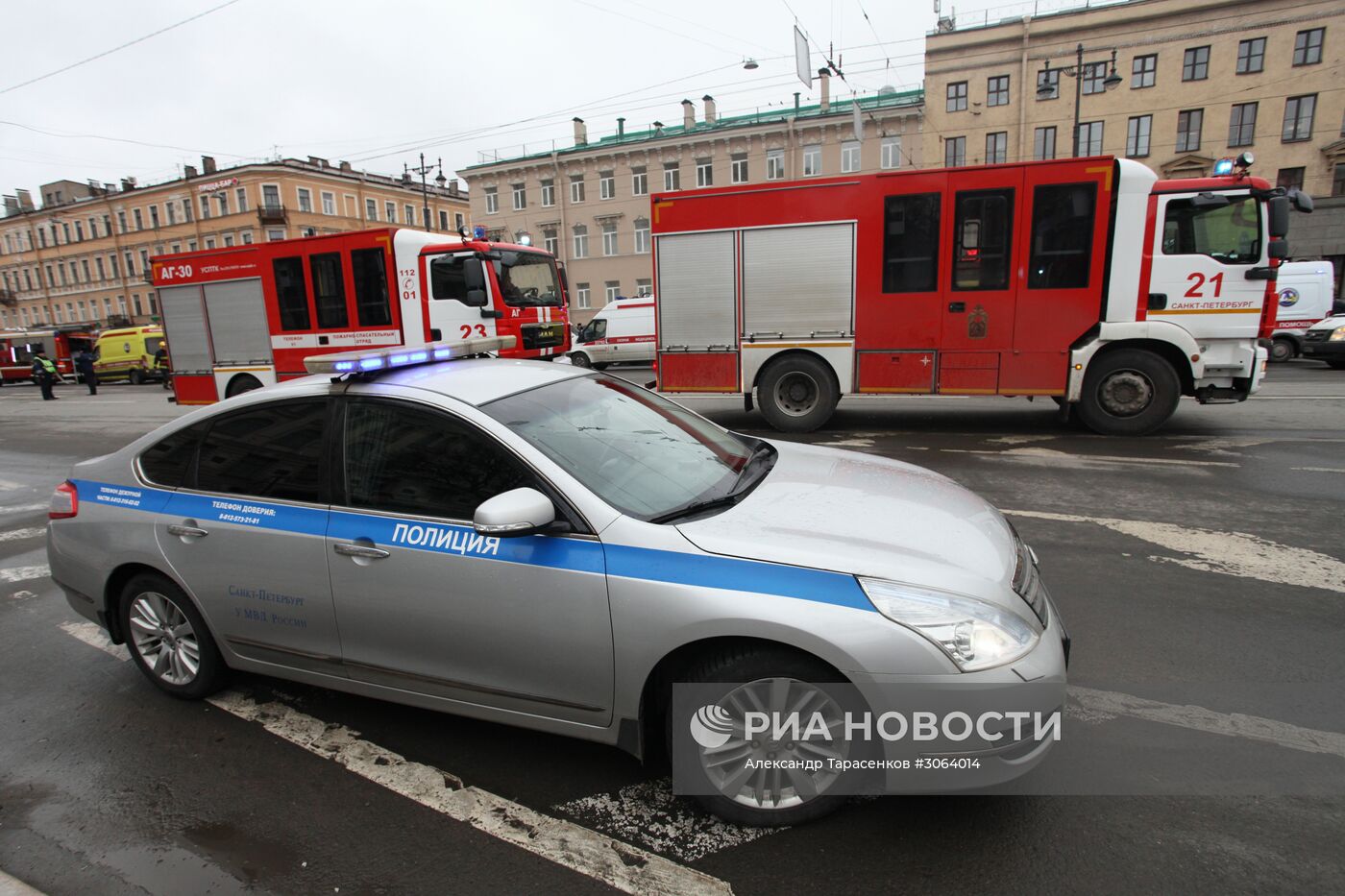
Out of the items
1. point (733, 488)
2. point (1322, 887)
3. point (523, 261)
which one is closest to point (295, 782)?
point (733, 488)

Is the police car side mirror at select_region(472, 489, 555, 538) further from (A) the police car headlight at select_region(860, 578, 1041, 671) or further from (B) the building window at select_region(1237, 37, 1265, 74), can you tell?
(B) the building window at select_region(1237, 37, 1265, 74)

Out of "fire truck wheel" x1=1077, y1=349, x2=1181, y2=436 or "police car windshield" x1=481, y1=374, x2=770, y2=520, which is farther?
"fire truck wheel" x1=1077, y1=349, x2=1181, y2=436

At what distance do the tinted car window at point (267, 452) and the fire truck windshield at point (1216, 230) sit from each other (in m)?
9.49

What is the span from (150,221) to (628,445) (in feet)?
253

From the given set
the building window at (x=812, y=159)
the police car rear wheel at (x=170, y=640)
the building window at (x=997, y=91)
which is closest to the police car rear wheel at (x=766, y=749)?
the police car rear wheel at (x=170, y=640)

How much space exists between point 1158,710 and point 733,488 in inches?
78.9

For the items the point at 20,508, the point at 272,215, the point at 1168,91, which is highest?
the point at 1168,91

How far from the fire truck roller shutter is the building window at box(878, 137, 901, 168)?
35389mm

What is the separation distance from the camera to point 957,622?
2174 mm

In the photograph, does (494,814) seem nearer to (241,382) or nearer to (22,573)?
(22,573)

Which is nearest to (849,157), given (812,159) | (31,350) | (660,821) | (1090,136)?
(812,159)

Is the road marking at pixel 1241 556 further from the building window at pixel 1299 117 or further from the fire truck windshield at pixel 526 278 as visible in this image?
the building window at pixel 1299 117

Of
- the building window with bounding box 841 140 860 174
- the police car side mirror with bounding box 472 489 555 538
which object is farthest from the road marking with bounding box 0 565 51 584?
the building window with bounding box 841 140 860 174

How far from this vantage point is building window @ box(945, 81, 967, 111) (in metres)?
38.2
